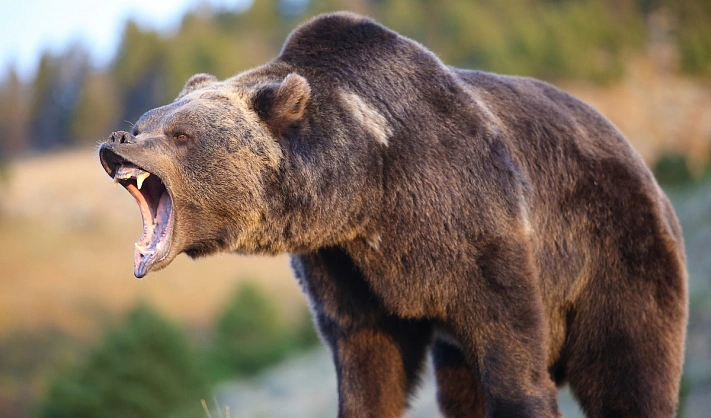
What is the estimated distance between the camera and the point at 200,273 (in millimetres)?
43188

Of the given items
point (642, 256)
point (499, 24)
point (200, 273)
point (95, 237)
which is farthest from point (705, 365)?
point (499, 24)

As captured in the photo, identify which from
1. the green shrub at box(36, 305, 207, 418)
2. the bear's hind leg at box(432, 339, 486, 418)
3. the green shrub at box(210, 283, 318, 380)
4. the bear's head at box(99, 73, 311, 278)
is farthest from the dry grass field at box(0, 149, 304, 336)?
the bear's head at box(99, 73, 311, 278)

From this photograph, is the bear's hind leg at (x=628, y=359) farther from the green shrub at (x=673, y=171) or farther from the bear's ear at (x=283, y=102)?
the green shrub at (x=673, y=171)

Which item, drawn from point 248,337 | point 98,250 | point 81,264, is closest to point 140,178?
point 248,337

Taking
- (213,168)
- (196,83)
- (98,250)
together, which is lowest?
(213,168)

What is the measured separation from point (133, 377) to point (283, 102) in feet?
52.2

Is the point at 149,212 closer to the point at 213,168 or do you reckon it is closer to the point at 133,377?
the point at 213,168

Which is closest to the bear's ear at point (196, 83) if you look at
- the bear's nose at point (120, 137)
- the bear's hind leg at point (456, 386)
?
the bear's nose at point (120, 137)

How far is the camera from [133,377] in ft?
64.0

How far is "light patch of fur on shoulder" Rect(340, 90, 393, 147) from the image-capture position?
192 inches

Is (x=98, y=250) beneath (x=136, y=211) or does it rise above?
beneath

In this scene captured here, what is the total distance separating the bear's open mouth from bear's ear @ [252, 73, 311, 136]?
0.64 metres

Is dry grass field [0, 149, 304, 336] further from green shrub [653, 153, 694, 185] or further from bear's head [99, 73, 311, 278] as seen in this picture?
bear's head [99, 73, 311, 278]

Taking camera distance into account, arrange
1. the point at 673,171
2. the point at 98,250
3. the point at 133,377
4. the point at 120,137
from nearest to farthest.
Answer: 1. the point at 120,137
2. the point at 133,377
3. the point at 673,171
4. the point at 98,250
